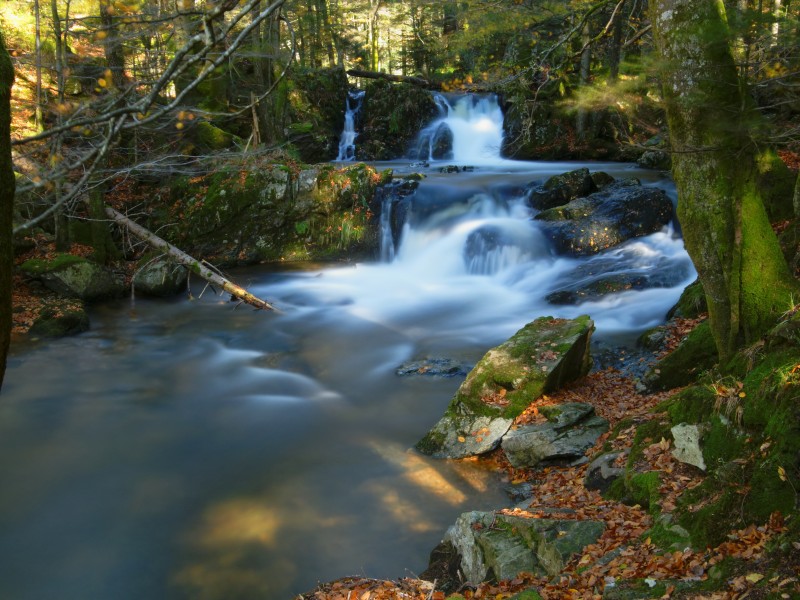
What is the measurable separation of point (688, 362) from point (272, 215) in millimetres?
10997

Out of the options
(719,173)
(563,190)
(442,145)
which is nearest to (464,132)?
(442,145)

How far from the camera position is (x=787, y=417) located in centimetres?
353

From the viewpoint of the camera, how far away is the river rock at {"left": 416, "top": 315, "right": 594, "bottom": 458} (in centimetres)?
669

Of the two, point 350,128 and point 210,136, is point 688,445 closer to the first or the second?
point 210,136

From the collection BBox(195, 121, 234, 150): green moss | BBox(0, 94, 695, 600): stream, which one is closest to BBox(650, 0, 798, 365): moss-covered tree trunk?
BBox(0, 94, 695, 600): stream

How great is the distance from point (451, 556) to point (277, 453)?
3047mm

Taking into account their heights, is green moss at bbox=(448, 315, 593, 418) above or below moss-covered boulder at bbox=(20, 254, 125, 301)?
below

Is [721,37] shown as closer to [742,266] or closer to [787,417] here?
[742,266]

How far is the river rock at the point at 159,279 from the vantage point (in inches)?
507

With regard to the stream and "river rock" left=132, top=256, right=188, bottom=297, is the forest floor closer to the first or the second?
the stream

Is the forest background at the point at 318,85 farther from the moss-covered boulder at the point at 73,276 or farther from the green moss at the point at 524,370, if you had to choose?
the green moss at the point at 524,370

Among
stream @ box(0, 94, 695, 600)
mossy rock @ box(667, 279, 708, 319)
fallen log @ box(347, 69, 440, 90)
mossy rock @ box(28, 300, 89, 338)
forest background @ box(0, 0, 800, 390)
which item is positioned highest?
fallen log @ box(347, 69, 440, 90)

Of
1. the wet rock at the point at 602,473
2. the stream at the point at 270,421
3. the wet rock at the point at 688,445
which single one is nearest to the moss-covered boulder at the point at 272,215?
the stream at the point at 270,421

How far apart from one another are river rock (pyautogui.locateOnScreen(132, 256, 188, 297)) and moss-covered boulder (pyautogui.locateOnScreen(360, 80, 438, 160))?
11432 millimetres
